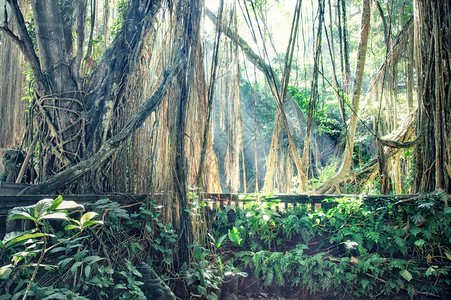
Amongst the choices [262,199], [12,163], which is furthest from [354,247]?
[12,163]

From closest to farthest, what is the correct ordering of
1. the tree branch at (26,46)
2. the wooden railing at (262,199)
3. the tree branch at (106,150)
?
the tree branch at (106,150), the wooden railing at (262,199), the tree branch at (26,46)

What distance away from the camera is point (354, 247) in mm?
2578

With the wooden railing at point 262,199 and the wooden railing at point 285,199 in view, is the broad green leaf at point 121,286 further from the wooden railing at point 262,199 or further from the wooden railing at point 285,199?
the wooden railing at point 285,199

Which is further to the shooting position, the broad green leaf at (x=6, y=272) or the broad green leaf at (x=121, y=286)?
the broad green leaf at (x=121, y=286)

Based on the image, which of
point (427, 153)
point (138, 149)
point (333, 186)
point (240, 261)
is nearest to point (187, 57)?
point (138, 149)

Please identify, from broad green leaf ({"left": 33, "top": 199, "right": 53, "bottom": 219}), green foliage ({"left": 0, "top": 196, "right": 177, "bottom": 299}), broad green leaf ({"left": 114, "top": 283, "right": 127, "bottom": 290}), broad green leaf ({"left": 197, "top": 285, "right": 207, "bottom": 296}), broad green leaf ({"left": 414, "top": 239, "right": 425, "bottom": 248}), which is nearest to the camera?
broad green leaf ({"left": 33, "top": 199, "right": 53, "bottom": 219})

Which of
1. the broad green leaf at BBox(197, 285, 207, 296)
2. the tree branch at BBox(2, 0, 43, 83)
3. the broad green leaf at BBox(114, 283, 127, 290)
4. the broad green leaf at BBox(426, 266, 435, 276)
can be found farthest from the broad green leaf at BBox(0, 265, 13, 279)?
the broad green leaf at BBox(426, 266, 435, 276)

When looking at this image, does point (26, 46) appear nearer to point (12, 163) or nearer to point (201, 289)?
point (12, 163)

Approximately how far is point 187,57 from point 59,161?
1.15 metres

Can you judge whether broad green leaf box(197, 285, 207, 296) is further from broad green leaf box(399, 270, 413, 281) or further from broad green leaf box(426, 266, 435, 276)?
broad green leaf box(426, 266, 435, 276)

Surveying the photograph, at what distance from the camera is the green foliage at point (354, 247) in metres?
2.36

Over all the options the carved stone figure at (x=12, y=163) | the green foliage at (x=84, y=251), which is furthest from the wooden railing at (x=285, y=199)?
the carved stone figure at (x=12, y=163)

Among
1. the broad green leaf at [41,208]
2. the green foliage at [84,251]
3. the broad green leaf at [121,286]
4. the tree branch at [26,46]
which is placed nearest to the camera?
the broad green leaf at [41,208]

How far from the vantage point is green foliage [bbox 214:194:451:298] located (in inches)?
92.8
